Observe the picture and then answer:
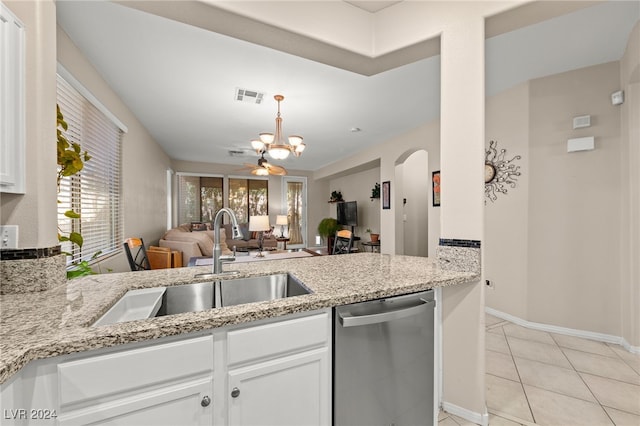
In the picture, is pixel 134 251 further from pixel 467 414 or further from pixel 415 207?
pixel 415 207

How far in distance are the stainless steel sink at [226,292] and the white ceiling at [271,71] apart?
194cm

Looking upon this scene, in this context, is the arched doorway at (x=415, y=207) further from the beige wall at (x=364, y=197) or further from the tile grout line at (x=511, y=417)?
the tile grout line at (x=511, y=417)

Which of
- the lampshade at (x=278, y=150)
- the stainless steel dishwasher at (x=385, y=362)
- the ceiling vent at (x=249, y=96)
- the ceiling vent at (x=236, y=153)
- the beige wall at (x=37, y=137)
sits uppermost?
the ceiling vent at (x=249, y=96)

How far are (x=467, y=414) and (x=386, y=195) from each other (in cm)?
430

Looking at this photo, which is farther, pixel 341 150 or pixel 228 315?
pixel 341 150

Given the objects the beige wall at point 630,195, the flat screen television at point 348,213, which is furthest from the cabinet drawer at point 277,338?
the flat screen television at point 348,213

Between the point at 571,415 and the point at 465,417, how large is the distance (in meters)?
0.68

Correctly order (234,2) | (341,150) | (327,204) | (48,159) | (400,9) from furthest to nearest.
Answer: (327,204) → (341,150) → (400,9) → (234,2) → (48,159)

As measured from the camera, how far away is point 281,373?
103 centimetres

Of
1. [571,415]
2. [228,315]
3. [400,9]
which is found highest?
[400,9]

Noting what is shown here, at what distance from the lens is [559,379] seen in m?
2.01

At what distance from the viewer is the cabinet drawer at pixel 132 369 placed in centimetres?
75

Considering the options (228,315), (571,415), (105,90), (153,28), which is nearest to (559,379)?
(571,415)

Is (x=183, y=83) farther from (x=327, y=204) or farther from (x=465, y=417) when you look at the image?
(x=327, y=204)
